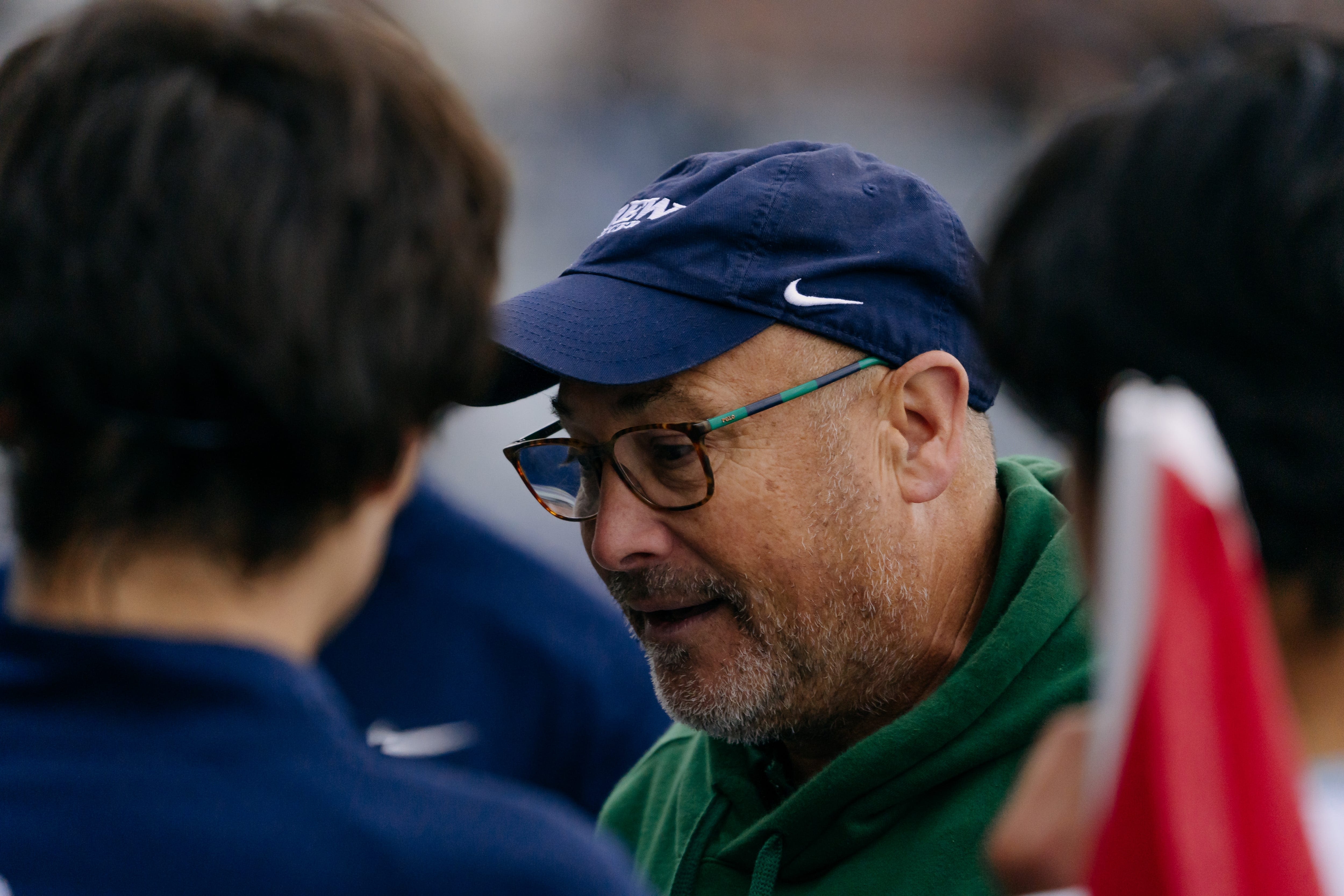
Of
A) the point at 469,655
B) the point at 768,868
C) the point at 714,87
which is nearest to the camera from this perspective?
the point at 768,868

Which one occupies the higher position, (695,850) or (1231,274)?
(1231,274)

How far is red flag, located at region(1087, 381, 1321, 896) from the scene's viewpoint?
88 centimetres

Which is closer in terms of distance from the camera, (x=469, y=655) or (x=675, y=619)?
(x=675, y=619)

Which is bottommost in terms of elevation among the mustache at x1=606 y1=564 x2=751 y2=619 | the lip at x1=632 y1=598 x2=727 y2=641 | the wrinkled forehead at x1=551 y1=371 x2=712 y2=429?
the lip at x1=632 y1=598 x2=727 y2=641

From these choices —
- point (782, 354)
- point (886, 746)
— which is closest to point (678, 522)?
point (782, 354)

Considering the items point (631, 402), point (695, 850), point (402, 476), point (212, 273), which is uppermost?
point (212, 273)

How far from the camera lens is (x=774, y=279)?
2141mm

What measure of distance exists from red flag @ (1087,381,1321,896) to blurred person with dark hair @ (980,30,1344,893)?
0.11m

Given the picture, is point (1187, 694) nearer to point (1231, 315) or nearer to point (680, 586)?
point (1231, 315)

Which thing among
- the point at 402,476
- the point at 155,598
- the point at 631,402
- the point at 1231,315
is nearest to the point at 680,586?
the point at 631,402

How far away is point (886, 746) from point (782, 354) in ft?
2.09

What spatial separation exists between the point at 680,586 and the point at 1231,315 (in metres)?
1.33

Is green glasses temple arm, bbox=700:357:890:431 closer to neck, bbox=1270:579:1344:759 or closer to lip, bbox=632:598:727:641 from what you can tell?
lip, bbox=632:598:727:641

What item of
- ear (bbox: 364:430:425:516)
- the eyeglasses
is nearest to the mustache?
the eyeglasses
